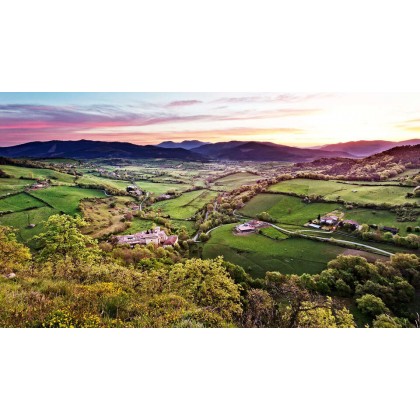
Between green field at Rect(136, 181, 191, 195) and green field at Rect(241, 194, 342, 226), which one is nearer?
green field at Rect(241, 194, 342, 226)

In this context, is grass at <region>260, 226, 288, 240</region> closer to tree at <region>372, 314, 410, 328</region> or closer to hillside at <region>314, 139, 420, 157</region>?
tree at <region>372, 314, 410, 328</region>

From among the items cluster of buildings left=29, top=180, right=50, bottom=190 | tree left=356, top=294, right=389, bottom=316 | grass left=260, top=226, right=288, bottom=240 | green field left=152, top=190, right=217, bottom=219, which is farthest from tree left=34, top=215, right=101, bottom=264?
tree left=356, top=294, right=389, bottom=316

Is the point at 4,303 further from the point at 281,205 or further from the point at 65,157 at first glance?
the point at 281,205

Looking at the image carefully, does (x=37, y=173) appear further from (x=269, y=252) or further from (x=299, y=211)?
(x=299, y=211)
